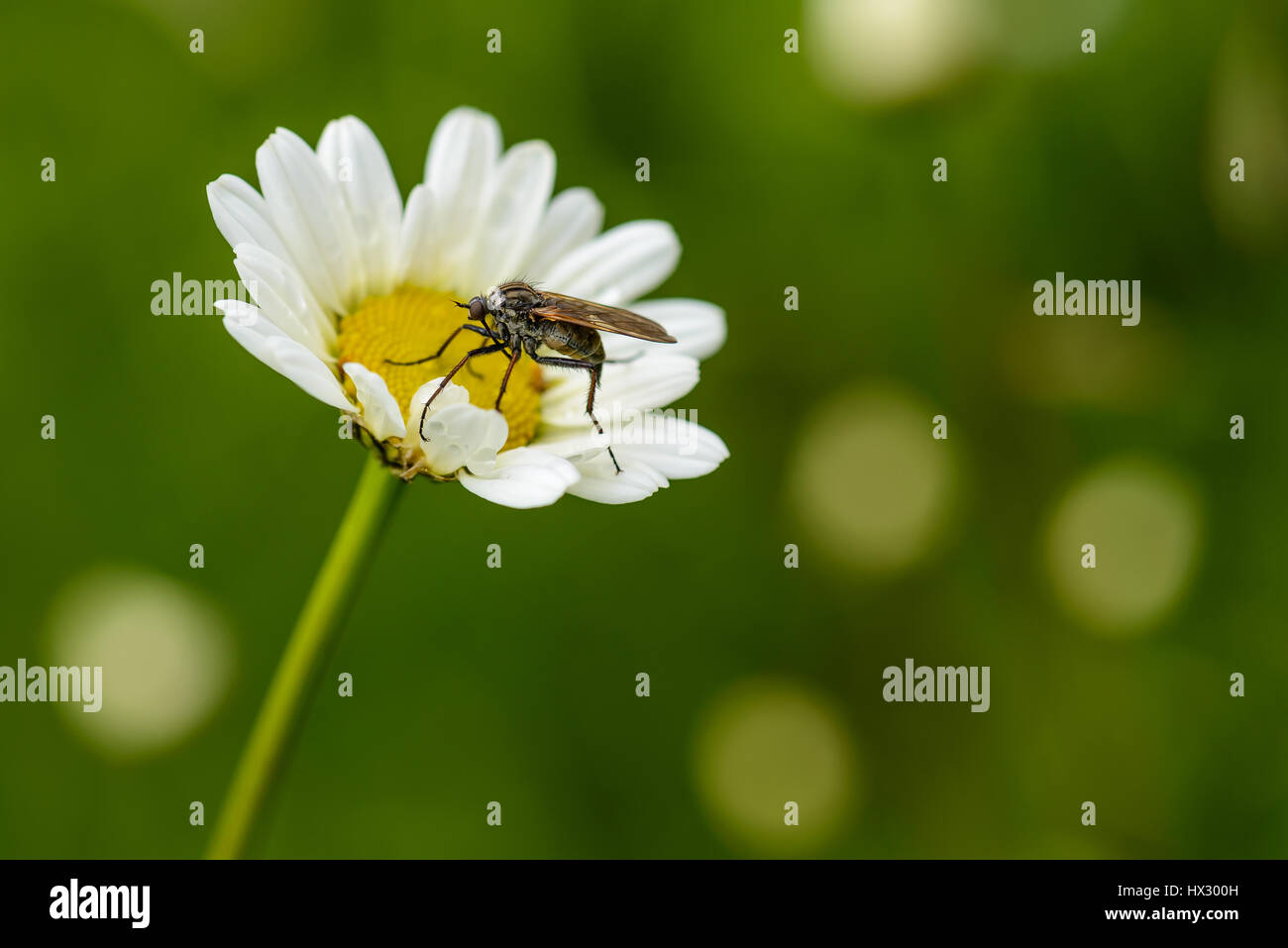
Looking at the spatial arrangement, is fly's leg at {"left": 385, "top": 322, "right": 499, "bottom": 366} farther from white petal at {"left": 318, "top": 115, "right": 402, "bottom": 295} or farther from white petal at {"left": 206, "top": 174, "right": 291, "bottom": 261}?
white petal at {"left": 206, "top": 174, "right": 291, "bottom": 261}

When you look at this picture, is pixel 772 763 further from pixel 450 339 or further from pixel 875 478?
pixel 450 339

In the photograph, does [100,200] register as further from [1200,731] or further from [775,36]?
[1200,731]

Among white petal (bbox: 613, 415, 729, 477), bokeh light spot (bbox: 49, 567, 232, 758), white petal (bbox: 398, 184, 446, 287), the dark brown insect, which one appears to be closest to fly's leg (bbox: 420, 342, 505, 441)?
the dark brown insect

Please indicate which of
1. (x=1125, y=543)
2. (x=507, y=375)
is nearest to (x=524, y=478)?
(x=507, y=375)

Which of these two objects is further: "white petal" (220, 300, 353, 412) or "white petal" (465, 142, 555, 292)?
"white petal" (465, 142, 555, 292)

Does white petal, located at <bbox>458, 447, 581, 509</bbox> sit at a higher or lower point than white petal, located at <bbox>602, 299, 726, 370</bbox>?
lower

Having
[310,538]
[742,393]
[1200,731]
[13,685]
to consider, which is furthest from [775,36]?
[13,685]

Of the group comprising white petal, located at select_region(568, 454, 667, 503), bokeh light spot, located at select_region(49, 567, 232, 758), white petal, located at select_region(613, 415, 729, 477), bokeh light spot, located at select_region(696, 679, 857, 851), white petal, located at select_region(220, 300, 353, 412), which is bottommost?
bokeh light spot, located at select_region(696, 679, 857, 851)
